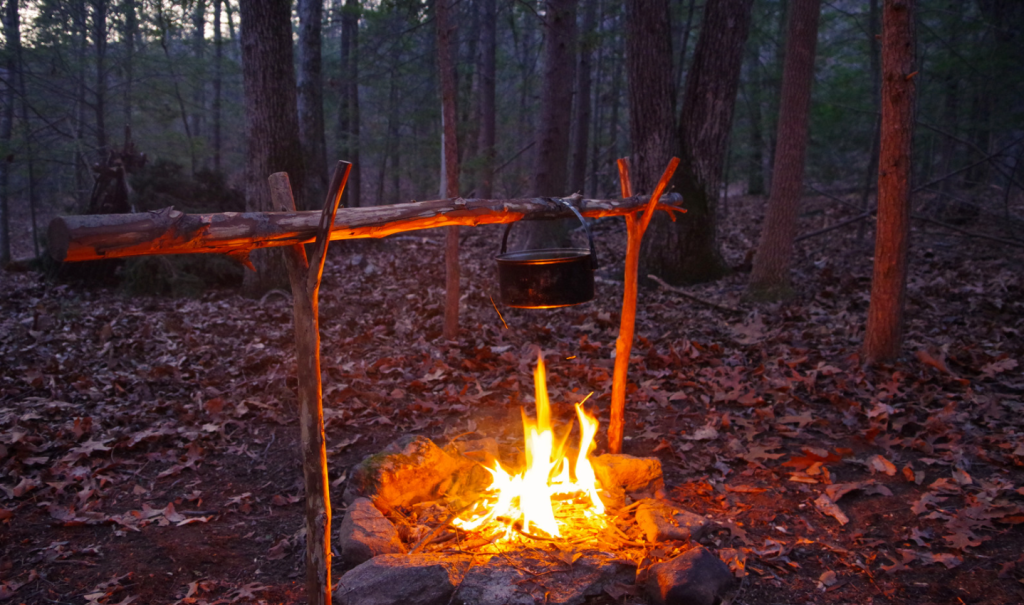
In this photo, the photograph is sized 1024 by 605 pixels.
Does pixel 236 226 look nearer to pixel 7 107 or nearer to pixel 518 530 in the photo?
pixel 518 530

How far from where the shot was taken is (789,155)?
332 inches

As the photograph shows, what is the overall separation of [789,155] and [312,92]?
10.1 m

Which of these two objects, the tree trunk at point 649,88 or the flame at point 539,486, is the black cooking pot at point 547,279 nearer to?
the flame at point 539,486

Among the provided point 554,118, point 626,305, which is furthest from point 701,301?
point 554,118

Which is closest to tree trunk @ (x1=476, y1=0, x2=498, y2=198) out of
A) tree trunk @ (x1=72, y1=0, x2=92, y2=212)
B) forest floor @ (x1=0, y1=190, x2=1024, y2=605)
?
forest floor @ (x1=0, y1=190, x2=1024, y2=605)

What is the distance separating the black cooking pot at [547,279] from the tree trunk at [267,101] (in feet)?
23.7

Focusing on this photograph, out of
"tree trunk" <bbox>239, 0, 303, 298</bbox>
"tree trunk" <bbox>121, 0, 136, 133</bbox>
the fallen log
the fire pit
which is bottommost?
the fire pit

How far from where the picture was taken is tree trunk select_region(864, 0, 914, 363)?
17.9 feet

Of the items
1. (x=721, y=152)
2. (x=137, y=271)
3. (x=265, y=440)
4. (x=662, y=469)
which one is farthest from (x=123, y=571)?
(x=721, y=152)

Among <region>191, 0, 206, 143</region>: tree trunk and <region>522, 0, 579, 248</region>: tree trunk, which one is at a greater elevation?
<region>191, 0, 206, 143</region>: tree trunk

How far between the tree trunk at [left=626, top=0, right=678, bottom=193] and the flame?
603 cm

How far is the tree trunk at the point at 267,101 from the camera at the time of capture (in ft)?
30.5

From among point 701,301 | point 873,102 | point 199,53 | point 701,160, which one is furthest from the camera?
point 199,53

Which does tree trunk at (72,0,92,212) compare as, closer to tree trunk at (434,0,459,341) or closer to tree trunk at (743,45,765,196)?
tree trunk at (434,0,459,341)
